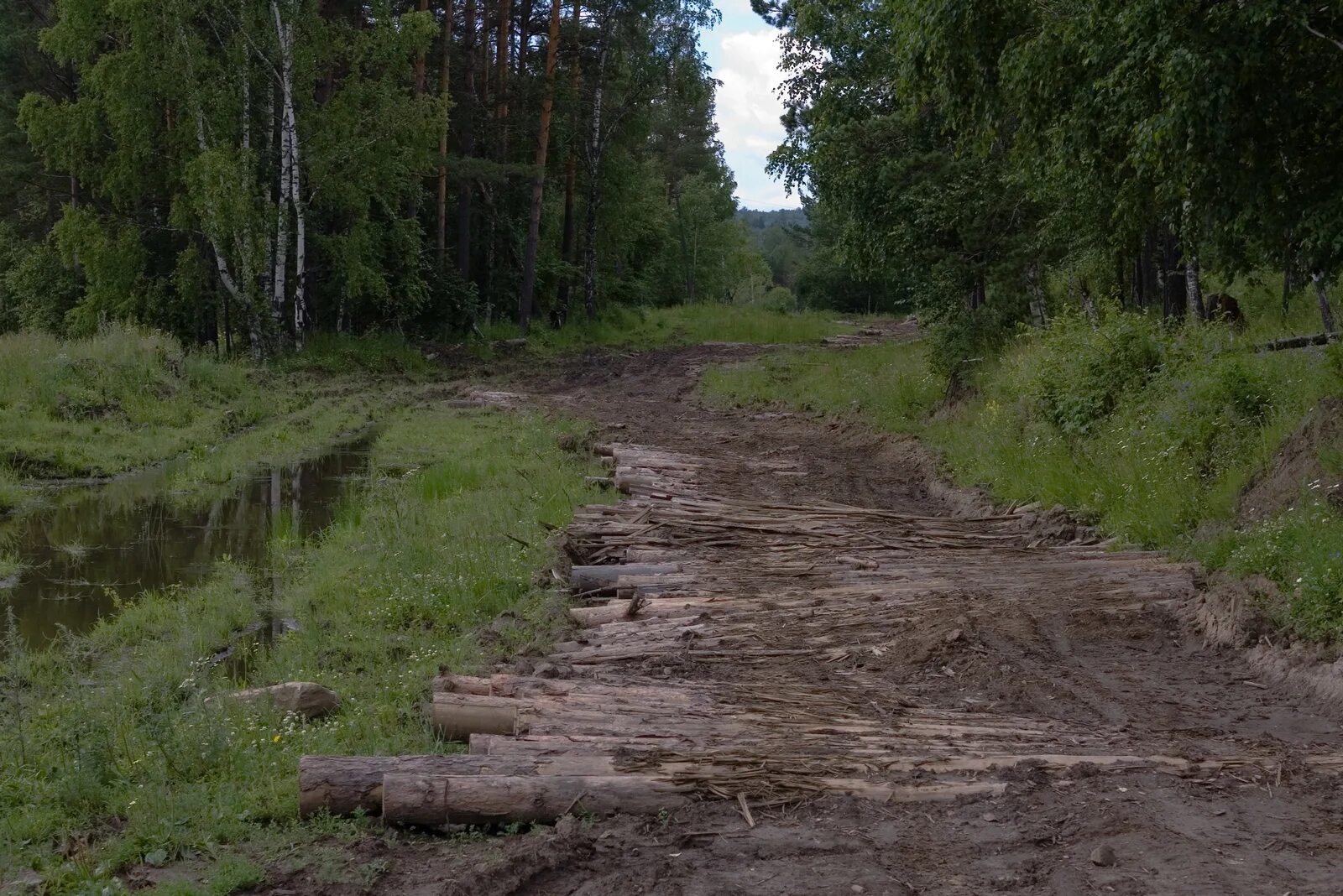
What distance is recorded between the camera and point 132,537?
43.3 ft

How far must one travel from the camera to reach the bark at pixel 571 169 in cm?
3528

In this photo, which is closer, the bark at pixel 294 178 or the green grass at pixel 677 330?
the bark at pixel 294 178

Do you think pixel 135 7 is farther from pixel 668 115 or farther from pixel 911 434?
pixel 668 115

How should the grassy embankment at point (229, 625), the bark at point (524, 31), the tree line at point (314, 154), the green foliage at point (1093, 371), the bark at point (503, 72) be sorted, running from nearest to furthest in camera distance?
the grassy embankment at point (229, 625)
the green foliage at point (1093, 371)
the tree line at point (314, 154)
the bark at point (503, 72)
the bark at point (524, 31)

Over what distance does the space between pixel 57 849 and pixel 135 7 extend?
2488 cm

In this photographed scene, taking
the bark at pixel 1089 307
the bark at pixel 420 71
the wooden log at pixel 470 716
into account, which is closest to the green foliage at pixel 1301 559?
A: the wooden log at pixel 470 716

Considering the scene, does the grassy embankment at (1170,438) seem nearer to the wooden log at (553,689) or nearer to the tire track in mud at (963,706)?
the tire track in mud at (963,706)

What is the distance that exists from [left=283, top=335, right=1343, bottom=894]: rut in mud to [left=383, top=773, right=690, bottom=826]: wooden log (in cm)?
4

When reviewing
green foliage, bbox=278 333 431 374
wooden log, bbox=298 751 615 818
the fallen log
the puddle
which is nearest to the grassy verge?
wooden log, bbox=298 751 615 818

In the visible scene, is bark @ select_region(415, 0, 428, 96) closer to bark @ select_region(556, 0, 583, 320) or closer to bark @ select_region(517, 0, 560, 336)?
bark @ select_region(517, 0, 560, 336)

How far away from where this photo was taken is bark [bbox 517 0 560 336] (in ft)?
111

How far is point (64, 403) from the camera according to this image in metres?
19.0

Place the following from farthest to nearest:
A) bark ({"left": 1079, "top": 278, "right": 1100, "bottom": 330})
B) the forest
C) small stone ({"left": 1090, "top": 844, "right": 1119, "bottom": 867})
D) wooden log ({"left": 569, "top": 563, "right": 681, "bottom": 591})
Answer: bark ({"left": 1079, "top": 278, "right": 1100, "bottom": 330})
wooden log ({"left": 569, "top": 563, "right": 681, "bottom": 591})
the forest
small stone ({"left": 1090, "top": 844, "right": 1119, "bottom": 867})

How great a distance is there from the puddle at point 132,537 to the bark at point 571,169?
72.4ft
